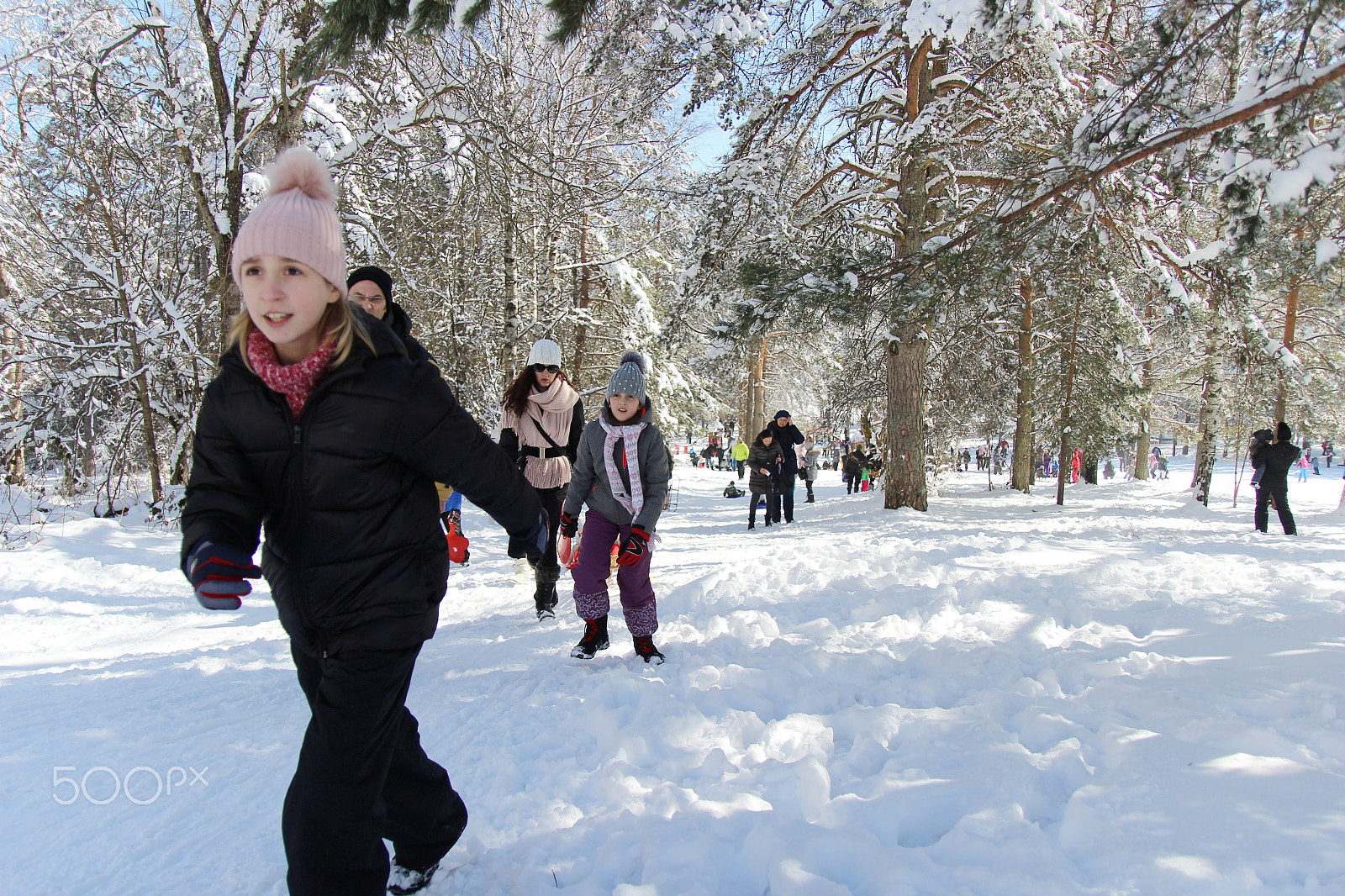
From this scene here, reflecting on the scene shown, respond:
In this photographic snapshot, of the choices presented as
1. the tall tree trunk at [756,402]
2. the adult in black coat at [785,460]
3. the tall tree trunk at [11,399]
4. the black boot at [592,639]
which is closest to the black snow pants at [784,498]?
the adult in black coat at [785,460]

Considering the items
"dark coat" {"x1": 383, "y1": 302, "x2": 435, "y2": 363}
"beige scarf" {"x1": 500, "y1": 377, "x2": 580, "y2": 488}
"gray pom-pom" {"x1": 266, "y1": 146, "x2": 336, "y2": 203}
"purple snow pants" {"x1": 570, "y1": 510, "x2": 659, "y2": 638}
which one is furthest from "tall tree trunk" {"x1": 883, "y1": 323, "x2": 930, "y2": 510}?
"gray pom-pom" {"x1": 266, "y1": 146, "x2": 336, "y2": 203}

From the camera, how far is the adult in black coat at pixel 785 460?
40.2 feet

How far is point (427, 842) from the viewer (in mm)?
2129

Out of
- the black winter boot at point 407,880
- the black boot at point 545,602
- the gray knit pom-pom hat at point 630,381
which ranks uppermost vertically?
the gray knit pom-pom hat at point 630,381

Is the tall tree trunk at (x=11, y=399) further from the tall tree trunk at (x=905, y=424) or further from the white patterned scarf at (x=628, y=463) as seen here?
the tall tree trunk at (x=905, y=424)

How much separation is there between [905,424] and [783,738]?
9.47 m

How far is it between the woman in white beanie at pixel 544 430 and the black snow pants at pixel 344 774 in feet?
11.6

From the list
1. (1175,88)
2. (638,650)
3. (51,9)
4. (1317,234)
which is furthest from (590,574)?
(51,9)

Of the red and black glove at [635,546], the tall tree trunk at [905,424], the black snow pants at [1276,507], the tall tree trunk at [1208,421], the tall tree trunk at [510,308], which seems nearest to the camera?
the red and black glove at [635,546]

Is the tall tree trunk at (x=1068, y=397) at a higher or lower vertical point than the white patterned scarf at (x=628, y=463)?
higher

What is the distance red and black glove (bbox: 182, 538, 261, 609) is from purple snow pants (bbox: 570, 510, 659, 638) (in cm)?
264

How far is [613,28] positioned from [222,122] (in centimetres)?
540

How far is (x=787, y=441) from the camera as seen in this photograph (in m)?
12.3

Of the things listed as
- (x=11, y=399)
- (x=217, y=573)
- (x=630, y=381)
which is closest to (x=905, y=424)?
(x=630, y=381)
